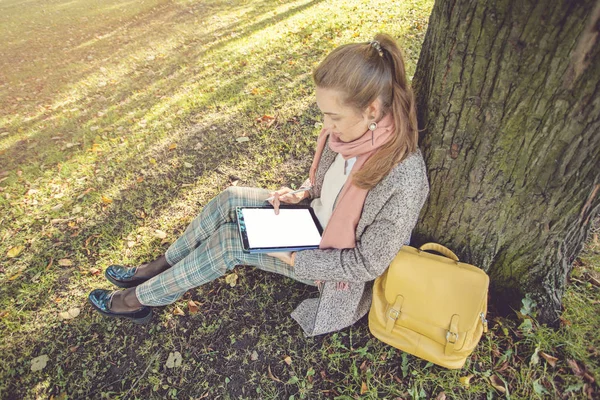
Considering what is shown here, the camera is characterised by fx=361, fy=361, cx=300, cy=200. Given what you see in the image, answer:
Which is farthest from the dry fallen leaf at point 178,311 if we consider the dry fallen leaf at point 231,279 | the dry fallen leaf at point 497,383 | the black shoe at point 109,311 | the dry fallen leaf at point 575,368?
the dry fallen leaf at point 575,368

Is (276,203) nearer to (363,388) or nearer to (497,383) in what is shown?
(363,388)

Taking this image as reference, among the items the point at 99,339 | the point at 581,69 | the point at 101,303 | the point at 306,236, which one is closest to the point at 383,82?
the point at 581,69

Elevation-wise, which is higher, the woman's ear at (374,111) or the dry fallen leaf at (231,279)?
the woman's ear at (374,111)

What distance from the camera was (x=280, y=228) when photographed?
7.02 ft

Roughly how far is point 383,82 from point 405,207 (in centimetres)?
59

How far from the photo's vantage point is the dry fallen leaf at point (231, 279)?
2.73 meters

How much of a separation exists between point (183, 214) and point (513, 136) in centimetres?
268

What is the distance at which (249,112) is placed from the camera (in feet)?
14.1

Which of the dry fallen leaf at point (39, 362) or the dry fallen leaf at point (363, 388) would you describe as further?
the dry fallen leaf at point (39, 362)

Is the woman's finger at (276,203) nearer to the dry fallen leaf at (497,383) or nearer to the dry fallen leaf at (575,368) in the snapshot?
the dry fallen leaf at (497,383)

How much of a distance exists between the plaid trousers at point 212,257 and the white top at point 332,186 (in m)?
0.39

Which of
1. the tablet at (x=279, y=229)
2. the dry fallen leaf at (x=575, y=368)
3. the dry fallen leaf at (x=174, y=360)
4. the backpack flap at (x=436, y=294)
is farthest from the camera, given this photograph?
the dry fallen leaf at (x=174, y=360)

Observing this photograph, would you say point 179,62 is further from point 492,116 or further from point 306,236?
point 492,116

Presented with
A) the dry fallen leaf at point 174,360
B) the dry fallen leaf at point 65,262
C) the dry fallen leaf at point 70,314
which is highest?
the dry fallen leaf at point 65,262
